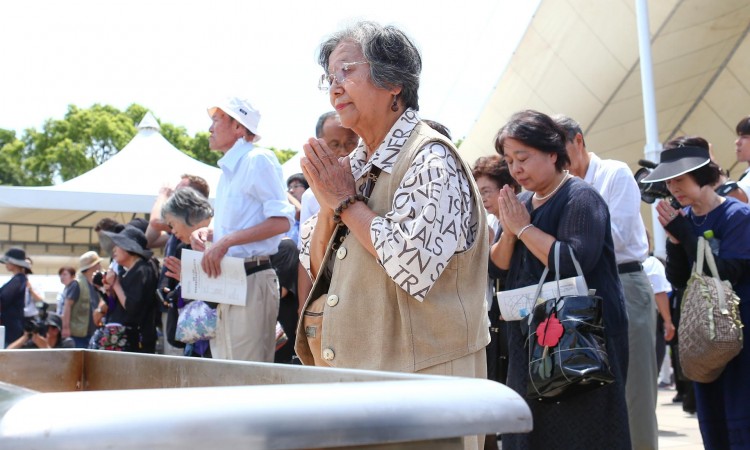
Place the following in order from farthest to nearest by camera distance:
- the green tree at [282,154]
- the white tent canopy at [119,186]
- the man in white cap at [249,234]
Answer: the green tree at [282,154] → the white tent canopy at [119,186] → the man in white cap at [249,234]

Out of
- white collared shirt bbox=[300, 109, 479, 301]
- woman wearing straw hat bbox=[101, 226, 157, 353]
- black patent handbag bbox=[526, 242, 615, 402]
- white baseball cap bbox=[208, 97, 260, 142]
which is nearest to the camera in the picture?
white collared shirt bbox=[300, 109, 479, 301]

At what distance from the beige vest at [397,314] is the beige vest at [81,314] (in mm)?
→ 9597

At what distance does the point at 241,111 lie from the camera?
4.42m

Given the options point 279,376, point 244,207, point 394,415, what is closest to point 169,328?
point 244,207

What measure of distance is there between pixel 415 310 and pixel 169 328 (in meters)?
2.92

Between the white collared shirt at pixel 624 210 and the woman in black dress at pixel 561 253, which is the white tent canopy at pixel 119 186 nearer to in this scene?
the white collared shirt at pixel 624 210

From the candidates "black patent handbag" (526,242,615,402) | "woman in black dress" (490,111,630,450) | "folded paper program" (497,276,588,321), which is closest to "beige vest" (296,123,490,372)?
"black patent handbag" (526,242,615,402)

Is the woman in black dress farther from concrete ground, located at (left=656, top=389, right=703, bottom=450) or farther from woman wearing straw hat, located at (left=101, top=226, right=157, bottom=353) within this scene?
woman wearing straw hat, located at (left=101, top=226, right=157, bottom=353)

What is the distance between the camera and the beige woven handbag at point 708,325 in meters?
3.69

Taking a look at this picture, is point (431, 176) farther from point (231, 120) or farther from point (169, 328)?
point (169, 328)

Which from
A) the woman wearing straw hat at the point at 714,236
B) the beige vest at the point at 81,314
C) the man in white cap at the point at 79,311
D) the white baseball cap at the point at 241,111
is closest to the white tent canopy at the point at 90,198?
the man in white cap at the point at 79,311

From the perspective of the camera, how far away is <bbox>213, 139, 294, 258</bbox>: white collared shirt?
4242mm

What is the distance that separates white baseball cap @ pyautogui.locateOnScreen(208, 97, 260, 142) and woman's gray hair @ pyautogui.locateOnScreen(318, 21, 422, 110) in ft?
6.54

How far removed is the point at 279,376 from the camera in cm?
139
